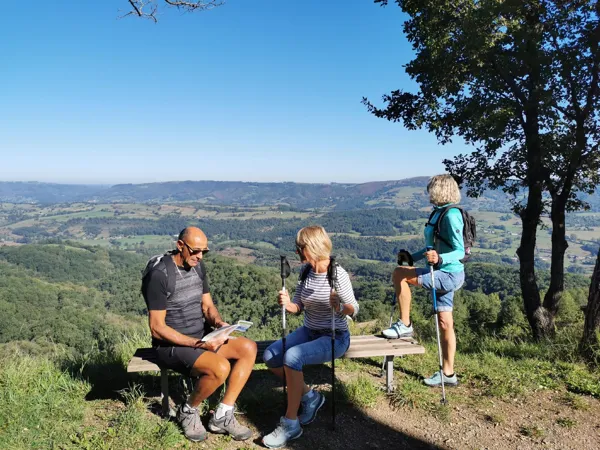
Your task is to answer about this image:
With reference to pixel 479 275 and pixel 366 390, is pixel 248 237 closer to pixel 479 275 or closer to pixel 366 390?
pixel 479 275

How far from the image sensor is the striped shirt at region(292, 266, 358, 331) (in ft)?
10.6

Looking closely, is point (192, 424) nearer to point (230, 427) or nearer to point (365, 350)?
point (230, 427)

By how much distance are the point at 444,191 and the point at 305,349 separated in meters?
1.88

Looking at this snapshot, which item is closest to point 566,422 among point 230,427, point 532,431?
point 532,431

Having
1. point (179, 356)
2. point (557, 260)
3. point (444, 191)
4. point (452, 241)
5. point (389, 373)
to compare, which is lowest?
point (389, 373)

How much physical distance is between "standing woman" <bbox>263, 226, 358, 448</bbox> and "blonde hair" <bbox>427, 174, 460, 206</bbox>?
3.79ft

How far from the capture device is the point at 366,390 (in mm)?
3824

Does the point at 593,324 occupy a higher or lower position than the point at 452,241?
lower

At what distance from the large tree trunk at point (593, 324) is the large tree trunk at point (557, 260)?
200 centimetres

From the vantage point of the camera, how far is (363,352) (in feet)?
12.1

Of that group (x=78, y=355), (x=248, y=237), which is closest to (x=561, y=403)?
(x=78, y=355)

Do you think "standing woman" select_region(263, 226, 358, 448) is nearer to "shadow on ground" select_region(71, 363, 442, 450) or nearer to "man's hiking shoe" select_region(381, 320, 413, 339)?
"shadow on ground" select_region(71, 363, 442, 450)

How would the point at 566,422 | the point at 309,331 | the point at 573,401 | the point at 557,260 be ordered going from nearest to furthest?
the point at 566,422 < the point at 309,331 < the point at 573,401 < the point at 557,260

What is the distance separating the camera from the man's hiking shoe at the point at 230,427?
311 centimetres
